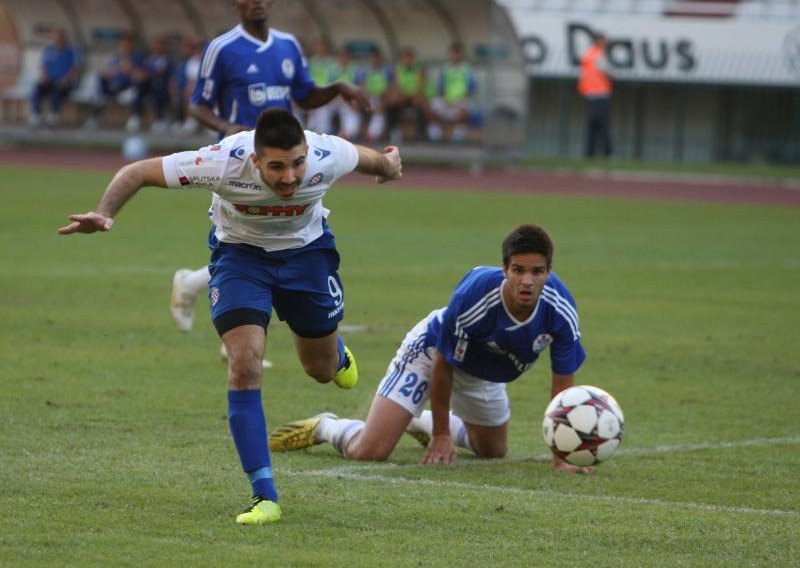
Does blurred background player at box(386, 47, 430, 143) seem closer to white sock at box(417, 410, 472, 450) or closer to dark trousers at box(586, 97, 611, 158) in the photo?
dark trousers at box(586, 97, 611, 158)

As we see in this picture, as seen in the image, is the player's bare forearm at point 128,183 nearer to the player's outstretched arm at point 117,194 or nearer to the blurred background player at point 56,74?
the player's outstretched arm at point 117,194

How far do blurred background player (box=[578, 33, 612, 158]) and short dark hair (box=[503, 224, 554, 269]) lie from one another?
2409 cm

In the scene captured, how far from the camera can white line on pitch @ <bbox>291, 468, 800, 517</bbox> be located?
635cm

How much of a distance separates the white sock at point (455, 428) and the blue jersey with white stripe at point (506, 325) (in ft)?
2.03

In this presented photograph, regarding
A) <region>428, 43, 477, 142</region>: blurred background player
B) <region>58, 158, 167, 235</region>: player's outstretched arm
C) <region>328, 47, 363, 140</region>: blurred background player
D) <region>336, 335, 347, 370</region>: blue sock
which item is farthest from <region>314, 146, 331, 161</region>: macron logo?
<region>328, 47, 363, 140</region>: blurred background player

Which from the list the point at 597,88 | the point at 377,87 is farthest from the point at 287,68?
Result: the point at 597,88

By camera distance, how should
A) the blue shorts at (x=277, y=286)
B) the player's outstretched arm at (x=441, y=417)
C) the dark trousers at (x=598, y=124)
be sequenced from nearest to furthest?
the blue shorts at (x=277, y=286)
the player's outstretched arm at (x=441, y=417)
the dark trousers at (x=598, y=124)

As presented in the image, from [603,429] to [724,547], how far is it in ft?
4.14

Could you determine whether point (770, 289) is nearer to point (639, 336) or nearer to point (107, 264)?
point (639, 336)

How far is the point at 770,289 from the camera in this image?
14.8 meters

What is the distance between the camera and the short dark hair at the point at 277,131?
5848 millimetres

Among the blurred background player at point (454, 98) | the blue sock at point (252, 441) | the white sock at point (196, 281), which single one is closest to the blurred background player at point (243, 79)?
the white sock at point (196, 281)

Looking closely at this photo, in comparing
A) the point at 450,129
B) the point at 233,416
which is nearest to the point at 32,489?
the point at 233,416

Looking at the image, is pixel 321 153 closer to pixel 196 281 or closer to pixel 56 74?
pixel 196 281
